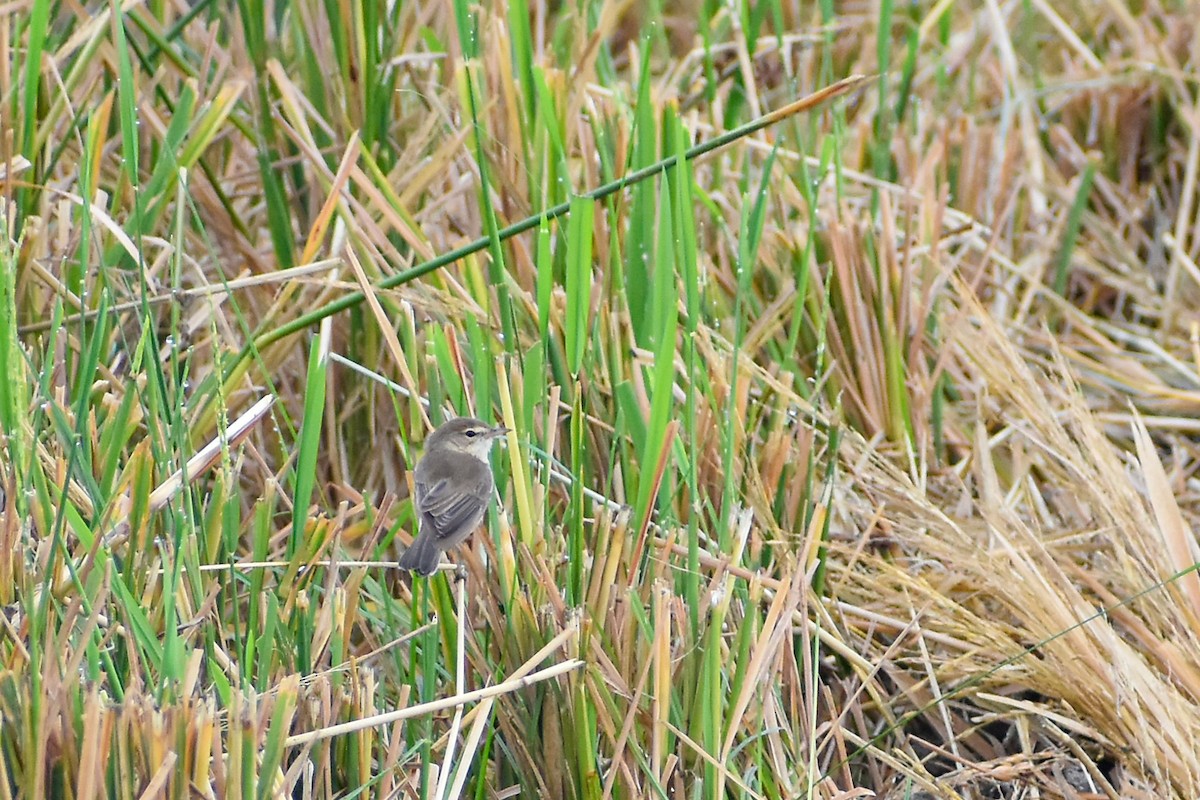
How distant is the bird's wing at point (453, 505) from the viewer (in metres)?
2.19

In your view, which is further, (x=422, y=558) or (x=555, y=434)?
(x=555, y=434)

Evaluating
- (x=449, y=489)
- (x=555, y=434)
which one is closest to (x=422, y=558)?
(x=449, y=489)

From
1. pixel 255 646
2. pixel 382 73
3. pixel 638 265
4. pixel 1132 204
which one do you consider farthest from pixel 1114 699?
pixel 1132 204

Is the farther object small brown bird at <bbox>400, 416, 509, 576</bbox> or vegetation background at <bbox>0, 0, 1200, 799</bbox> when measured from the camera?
small brown bird at <bbox>400, 416, 509, 576</bbox>

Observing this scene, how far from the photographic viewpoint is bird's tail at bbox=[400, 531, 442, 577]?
2.11m

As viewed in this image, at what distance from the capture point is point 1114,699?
2.22m

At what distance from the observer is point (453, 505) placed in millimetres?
2225

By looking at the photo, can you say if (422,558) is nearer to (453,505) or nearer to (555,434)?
(453,505)

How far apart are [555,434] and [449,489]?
7.5 inches

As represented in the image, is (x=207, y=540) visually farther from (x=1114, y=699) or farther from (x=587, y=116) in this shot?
(x=587, y=116)

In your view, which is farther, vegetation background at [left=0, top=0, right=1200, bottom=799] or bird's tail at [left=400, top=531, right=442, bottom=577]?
bird's tail at [left=400, top=531, right=442, bottom=577]

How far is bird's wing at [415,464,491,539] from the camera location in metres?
2.19

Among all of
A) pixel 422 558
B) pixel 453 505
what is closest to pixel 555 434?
pixel 453 505

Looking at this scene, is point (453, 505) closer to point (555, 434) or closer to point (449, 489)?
point (449, 489)
